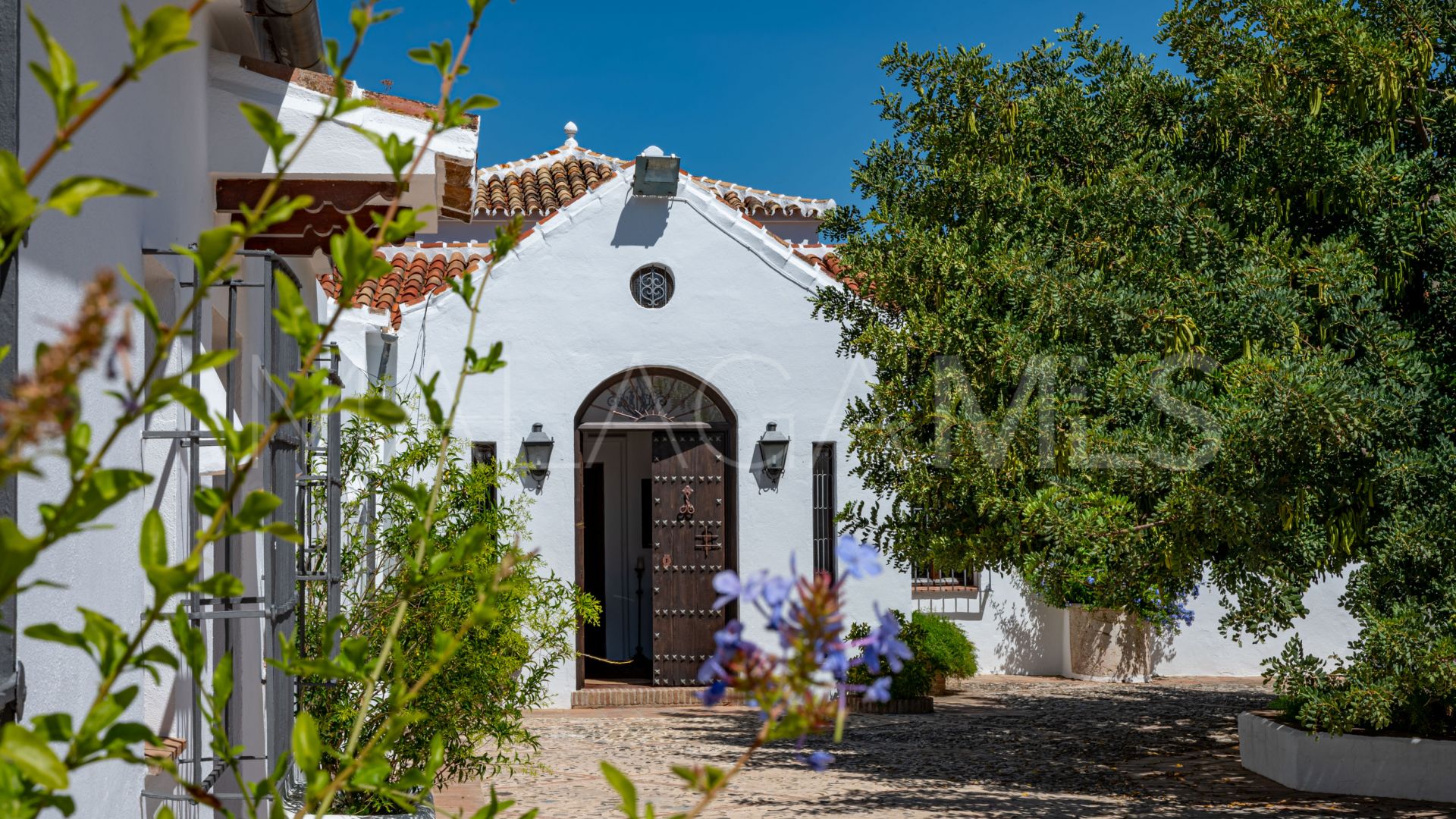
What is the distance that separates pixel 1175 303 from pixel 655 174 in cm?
747

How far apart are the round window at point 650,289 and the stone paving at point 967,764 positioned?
4.40 m

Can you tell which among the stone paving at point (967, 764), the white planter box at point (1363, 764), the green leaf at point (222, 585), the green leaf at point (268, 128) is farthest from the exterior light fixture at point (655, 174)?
the green leaf at point (222, 585)

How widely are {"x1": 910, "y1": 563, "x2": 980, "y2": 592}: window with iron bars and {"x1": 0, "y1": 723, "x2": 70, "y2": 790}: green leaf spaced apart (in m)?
15.3

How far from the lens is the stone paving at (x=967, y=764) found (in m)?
8.77

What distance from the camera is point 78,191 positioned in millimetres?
1175

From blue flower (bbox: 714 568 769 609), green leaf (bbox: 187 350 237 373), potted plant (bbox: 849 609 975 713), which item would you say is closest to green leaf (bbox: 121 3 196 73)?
green leaf (bbox: 187 350 237 373)

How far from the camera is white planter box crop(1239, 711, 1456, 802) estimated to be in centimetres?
866

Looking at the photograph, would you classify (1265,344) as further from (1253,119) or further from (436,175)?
(436,175)

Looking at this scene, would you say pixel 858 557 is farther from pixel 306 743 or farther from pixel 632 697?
pixel 632 697

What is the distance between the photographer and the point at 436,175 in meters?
6.07

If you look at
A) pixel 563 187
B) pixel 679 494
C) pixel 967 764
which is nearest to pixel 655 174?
pixel 679 494

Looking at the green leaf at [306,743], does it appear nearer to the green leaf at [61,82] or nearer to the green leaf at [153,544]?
the green leaf at [153,544]

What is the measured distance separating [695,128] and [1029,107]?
19.4 ft

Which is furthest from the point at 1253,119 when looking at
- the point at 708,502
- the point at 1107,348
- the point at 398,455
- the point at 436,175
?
the point at 708,502
